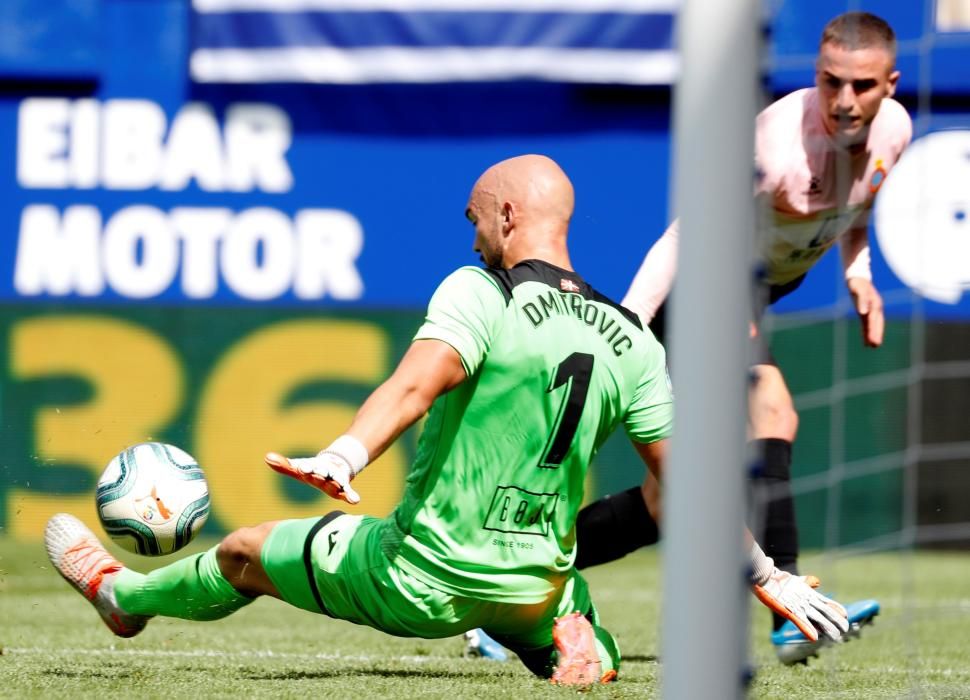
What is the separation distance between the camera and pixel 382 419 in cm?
309

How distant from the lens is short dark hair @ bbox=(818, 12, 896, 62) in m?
4.31

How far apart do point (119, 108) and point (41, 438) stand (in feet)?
6.41

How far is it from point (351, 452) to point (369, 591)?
0.71 m

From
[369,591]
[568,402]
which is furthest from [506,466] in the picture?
[369,591]

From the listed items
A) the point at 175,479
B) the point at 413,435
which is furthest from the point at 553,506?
the point at 413,435

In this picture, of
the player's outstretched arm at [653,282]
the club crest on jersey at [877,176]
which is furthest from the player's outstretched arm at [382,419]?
the club crest on jersey at [877,176]

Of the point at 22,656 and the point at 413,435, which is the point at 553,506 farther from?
the point at 413,435

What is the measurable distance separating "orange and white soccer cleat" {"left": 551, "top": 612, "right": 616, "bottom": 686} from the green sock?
76 centimetres

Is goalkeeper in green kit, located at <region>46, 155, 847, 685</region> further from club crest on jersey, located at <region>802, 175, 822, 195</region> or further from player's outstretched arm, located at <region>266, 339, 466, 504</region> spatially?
club crest on jersey, located at <region>802, 175, 822, 195</region>

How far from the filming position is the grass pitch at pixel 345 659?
3.65 metres

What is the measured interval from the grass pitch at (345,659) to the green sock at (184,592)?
0.52 ft

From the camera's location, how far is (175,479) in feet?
12.9

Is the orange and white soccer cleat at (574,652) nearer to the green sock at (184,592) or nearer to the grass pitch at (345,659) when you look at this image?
the grass pitch at (345,659)

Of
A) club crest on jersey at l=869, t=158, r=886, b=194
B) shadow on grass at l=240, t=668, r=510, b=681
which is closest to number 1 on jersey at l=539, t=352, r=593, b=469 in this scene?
shadow on grass at l=240, t=668, r=510, b=681
